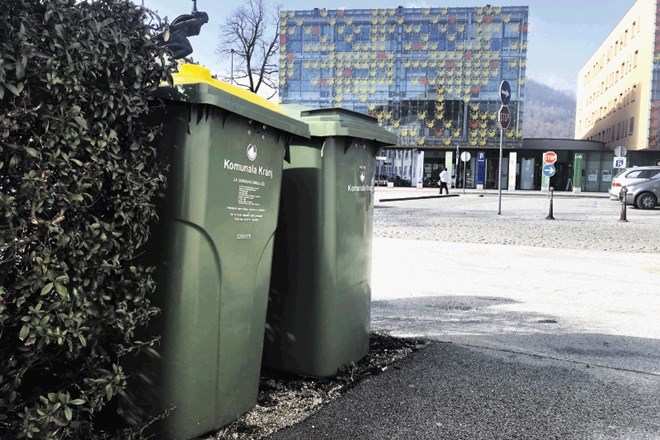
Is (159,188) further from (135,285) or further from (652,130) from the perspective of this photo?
(652,130)

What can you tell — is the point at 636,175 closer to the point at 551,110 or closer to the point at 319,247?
the point at 319,247

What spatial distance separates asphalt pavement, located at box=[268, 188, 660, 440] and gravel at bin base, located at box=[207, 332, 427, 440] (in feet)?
0.27

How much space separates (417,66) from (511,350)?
59.3 metres

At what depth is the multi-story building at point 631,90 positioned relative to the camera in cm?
4834

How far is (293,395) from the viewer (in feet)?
10.2

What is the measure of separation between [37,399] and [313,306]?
1621 millimetres

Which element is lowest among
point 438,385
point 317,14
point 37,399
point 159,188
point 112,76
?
point 438,385

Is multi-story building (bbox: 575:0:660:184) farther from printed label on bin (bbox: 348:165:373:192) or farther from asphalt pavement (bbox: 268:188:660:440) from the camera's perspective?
printed label on bin (bbox: 348:165:373:192)

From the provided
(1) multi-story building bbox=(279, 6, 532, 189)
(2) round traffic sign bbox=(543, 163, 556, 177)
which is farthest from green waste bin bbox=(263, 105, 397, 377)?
(1) multi-story building bbox=(279, 6, 532, 189)

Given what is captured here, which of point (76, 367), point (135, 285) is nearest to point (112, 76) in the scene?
point (135, 285)

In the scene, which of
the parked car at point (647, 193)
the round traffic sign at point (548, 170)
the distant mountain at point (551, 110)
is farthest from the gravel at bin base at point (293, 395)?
the distant mountain at point (551, 110)

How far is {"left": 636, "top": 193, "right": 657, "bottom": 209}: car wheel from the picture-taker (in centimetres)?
2203

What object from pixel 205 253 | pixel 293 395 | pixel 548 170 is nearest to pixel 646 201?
pixel 548 170

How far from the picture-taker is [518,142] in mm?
55969
